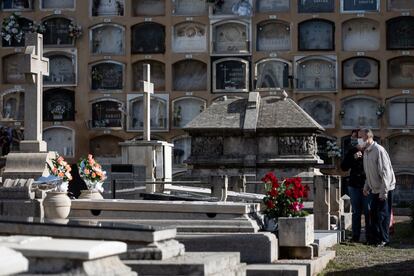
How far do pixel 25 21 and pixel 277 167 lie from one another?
12.1 metres

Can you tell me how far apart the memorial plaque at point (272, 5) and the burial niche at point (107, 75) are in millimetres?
4344

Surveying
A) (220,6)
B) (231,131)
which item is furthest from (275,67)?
(231,131)

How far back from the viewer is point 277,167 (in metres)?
18.7

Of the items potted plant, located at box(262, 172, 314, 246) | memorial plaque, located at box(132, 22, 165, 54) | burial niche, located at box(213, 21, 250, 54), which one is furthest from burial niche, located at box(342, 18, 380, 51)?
potted plant, located at box(262, 172, 314, 246)

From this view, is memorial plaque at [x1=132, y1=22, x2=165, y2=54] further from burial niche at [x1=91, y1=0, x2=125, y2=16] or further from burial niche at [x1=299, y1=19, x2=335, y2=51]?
burial niche at [x1=299, y1=19, x2=335, y2=51]

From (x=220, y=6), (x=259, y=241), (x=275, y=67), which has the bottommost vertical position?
(x=259, y=241)

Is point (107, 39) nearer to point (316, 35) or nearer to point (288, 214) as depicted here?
point (316, 35)

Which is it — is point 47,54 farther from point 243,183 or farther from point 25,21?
point 243,183

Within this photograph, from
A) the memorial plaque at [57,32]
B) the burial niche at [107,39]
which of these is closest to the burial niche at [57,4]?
the memorial plaque at [57,32]

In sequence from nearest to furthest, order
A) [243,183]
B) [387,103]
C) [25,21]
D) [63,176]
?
[63,176]
[243,183]
[387,103]
[25,21]

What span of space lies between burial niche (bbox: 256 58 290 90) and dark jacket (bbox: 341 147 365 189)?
1513cm

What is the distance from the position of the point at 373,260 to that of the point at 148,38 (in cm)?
1866

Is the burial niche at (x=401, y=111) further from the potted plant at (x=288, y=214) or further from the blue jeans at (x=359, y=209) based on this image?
the potted plant at (x=288, y=214)

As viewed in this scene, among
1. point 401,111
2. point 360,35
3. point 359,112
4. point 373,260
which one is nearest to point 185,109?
point 359,112
